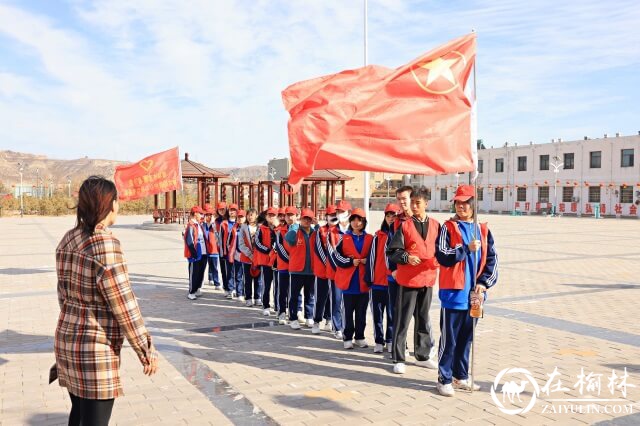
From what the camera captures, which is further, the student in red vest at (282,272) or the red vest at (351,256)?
the student in red vest at (282,272)

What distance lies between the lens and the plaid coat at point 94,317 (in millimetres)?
2721

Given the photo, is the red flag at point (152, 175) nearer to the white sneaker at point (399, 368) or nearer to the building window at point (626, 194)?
the white sneaker at point (399, 368)

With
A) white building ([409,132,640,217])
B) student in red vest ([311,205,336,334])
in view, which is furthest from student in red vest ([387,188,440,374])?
white building ([409,132,640,217])

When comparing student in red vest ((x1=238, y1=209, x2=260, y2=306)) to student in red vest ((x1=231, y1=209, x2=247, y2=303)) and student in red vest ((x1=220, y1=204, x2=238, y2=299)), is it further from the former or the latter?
student in red vest ((x1=220, y1=204, x2=238, y2=299))

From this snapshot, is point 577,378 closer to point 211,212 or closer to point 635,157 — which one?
Answer: point 211,212

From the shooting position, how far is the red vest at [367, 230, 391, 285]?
623 centimetres

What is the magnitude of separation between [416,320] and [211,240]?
17.3ft

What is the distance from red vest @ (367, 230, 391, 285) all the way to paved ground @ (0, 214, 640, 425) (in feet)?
2.94

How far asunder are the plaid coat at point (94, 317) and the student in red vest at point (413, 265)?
10.7ft

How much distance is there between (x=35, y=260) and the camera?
1560 cm

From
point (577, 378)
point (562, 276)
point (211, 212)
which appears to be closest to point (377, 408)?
point (577, 378)

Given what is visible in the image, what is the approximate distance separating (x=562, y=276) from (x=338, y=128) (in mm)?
9035

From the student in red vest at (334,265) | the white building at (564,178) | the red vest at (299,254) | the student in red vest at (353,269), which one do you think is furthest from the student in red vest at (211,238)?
the white building at (564,178)

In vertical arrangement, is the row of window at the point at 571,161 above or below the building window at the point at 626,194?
above
